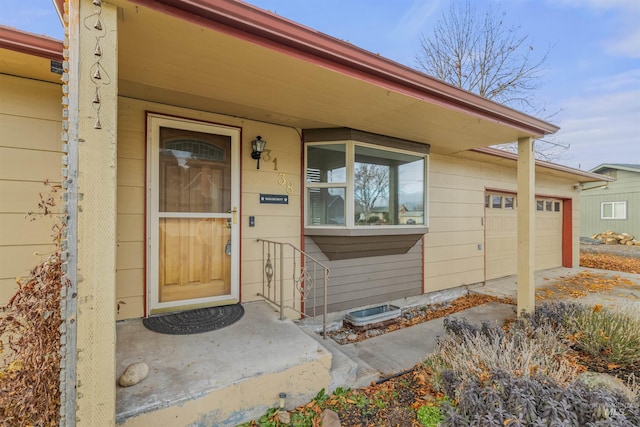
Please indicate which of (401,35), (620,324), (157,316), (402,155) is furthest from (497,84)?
(157,316)

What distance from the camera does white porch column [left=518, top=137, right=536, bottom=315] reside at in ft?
11.7

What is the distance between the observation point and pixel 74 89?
1.34 metres

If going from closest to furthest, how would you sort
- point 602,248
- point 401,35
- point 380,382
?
point 380,382 → point 401,35 → point 602,248

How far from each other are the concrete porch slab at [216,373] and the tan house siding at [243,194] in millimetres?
535

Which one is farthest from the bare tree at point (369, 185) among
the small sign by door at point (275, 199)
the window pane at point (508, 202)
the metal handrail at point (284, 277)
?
the window pane at point (508, 202)

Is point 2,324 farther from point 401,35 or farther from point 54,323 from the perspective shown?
point 401,35

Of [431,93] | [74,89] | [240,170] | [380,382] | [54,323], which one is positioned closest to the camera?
[74,89]

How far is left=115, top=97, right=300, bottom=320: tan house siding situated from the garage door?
15.1 feet

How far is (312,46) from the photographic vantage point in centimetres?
193

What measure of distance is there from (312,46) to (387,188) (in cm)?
259

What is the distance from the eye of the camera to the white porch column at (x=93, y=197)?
4.44 ft

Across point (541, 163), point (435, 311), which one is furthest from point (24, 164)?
point (541, 163)

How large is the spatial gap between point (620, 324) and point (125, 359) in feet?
14.8

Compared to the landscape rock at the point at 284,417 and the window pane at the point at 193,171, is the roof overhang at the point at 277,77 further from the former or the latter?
the landscape rock at the point at 284,417
